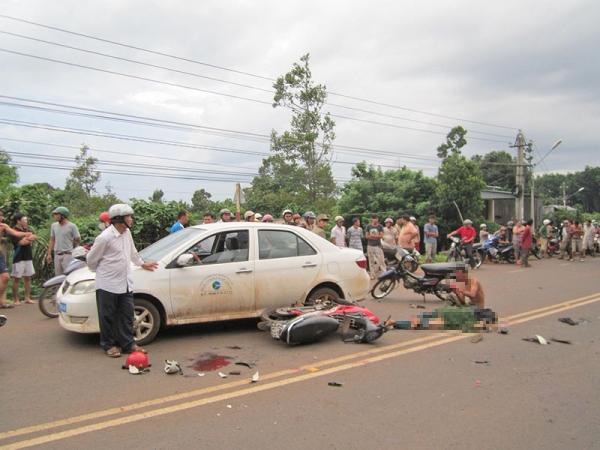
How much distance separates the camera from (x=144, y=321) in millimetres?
6129

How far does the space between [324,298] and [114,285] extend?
307cm

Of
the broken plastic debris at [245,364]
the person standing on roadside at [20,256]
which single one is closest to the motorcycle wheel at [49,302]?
the person standing on roadside at [20,256]

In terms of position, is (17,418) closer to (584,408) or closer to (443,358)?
(443,358)

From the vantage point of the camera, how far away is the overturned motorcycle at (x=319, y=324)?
6059 mm

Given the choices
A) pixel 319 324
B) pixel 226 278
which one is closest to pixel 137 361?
pixel 226 278

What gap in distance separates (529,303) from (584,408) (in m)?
5.45

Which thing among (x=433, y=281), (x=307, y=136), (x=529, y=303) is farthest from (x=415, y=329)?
(x=307, y=136)

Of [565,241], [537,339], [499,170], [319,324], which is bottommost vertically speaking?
[537,339]

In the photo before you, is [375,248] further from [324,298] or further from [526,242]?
[526,242]

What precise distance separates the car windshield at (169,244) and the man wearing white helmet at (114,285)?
73cm

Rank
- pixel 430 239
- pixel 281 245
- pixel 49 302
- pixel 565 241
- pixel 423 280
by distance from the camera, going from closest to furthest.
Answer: pixel 281 245, pixel 49 302, pixel 423 280, pixel 430 239, pixel 565 241

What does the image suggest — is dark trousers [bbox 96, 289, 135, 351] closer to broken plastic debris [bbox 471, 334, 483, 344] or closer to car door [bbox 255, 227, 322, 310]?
car door [bbox 255, 227, 322, 310]

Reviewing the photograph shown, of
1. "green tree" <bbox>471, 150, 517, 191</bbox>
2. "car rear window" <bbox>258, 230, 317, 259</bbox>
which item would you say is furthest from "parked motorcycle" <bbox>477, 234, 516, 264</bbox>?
"green tree" <bbox>471, 150, 517, 191</bbox>

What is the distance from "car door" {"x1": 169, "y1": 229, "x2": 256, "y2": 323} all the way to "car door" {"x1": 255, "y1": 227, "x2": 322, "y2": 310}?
0.17 meters
